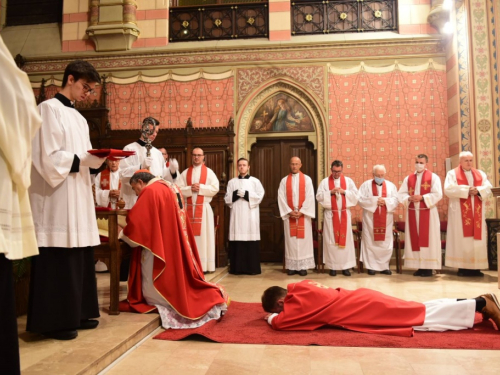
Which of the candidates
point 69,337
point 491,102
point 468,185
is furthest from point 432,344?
point 491,102

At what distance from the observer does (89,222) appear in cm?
324

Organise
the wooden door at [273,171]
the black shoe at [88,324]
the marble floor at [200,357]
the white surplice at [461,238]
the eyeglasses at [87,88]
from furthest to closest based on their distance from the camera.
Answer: the wooden door at [273,171] < the white surplice at [461,238] < the black shoe at [88,324] < the eyeglasses at [87,88] < the marble floor at [200,357]

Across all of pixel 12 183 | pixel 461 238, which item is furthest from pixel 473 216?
pixel 12 183

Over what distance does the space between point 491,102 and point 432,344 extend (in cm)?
581

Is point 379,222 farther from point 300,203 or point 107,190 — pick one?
point 107,190

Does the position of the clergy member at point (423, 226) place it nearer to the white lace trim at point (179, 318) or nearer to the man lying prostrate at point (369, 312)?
the man lying prostrate at point (369, 312)

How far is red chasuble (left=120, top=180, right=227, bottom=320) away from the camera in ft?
12.6

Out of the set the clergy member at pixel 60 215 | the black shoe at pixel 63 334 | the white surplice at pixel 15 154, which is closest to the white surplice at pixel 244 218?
the clergy member at pixel 60 215

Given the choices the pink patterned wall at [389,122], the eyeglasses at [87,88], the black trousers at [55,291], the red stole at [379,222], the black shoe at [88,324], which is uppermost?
the pink patterned wall at [389,122]

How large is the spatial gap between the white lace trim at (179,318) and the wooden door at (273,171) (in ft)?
17.1

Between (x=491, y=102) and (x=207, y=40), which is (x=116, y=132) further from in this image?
(x=491, y=102)

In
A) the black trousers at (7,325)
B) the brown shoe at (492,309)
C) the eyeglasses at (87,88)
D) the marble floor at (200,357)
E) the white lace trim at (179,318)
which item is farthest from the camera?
the white lace trim at (179,318)

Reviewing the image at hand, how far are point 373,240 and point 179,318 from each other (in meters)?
4.44

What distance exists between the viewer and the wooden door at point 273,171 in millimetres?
9211
